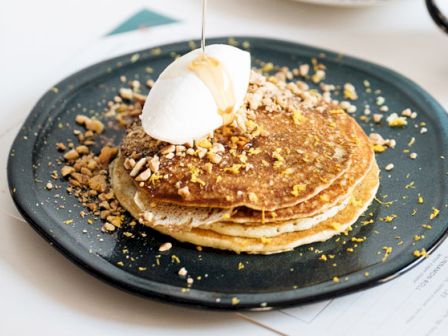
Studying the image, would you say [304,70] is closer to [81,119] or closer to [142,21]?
[81,119]

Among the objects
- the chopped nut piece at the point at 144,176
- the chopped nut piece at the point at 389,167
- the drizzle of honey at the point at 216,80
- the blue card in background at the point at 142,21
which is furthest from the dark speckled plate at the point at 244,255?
the blue card in background at the point at 142,21

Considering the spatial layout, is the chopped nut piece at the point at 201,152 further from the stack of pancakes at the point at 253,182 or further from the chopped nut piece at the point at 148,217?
the chopped nut piece at the point at 148,217

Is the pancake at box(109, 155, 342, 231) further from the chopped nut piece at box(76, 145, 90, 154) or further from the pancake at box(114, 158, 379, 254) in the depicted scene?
the chopped nut piece at box(76, 145, 90, 154)

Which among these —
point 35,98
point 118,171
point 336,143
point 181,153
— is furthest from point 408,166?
point 35,98

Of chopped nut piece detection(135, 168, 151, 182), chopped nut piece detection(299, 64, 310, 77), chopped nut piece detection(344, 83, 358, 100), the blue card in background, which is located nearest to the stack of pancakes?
chopped nut piece detection(135, 168, 151, 182)

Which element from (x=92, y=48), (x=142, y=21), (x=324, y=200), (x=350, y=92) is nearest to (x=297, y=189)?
(x=324, y=200)

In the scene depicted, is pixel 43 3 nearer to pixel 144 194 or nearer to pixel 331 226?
pixel 144 194
